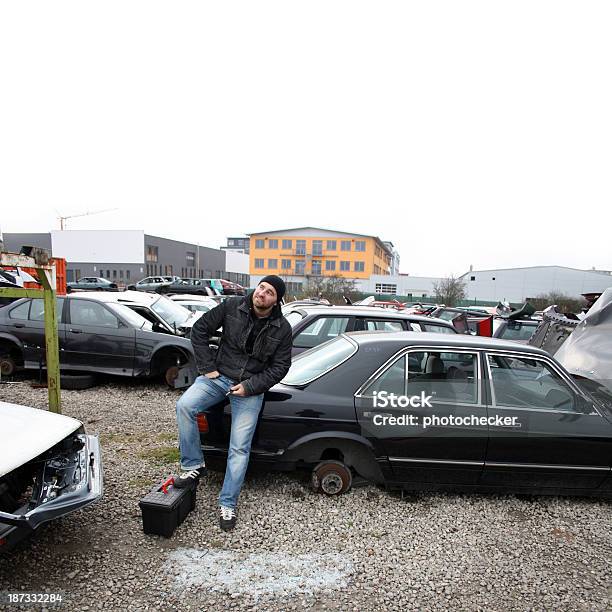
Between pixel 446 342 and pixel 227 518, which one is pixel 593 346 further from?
pixel 227 518

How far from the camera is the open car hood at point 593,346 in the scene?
4.55m

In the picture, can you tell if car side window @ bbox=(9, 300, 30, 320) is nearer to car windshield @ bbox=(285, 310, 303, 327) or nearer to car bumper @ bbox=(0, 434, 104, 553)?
car windshield @ bbox=(285, 310, 303, 327)

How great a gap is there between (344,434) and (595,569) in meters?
1.87

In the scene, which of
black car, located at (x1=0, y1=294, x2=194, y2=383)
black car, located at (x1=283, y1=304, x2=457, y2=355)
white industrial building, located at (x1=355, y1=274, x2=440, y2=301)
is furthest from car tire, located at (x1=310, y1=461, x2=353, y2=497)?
white industrial building, located at (x1=355, y1=274, x2=440, y2=301)

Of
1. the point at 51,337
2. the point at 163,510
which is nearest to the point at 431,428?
the point at 163,510

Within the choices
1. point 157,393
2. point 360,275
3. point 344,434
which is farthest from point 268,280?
point 360,275

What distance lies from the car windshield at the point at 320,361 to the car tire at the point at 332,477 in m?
0.71

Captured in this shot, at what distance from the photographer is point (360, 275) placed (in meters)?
74.2

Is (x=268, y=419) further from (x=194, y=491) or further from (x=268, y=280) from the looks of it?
(x=268, y=280)

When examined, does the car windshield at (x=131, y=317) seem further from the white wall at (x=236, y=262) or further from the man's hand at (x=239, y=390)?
the white wall at (x=236, y=262)

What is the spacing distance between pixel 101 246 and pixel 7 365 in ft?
175

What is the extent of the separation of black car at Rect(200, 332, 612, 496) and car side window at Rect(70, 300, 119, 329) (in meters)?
4.23

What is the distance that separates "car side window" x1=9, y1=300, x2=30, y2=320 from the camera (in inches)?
273

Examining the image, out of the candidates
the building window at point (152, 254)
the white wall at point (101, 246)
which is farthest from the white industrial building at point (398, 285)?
the white wall at point (101, 246)
